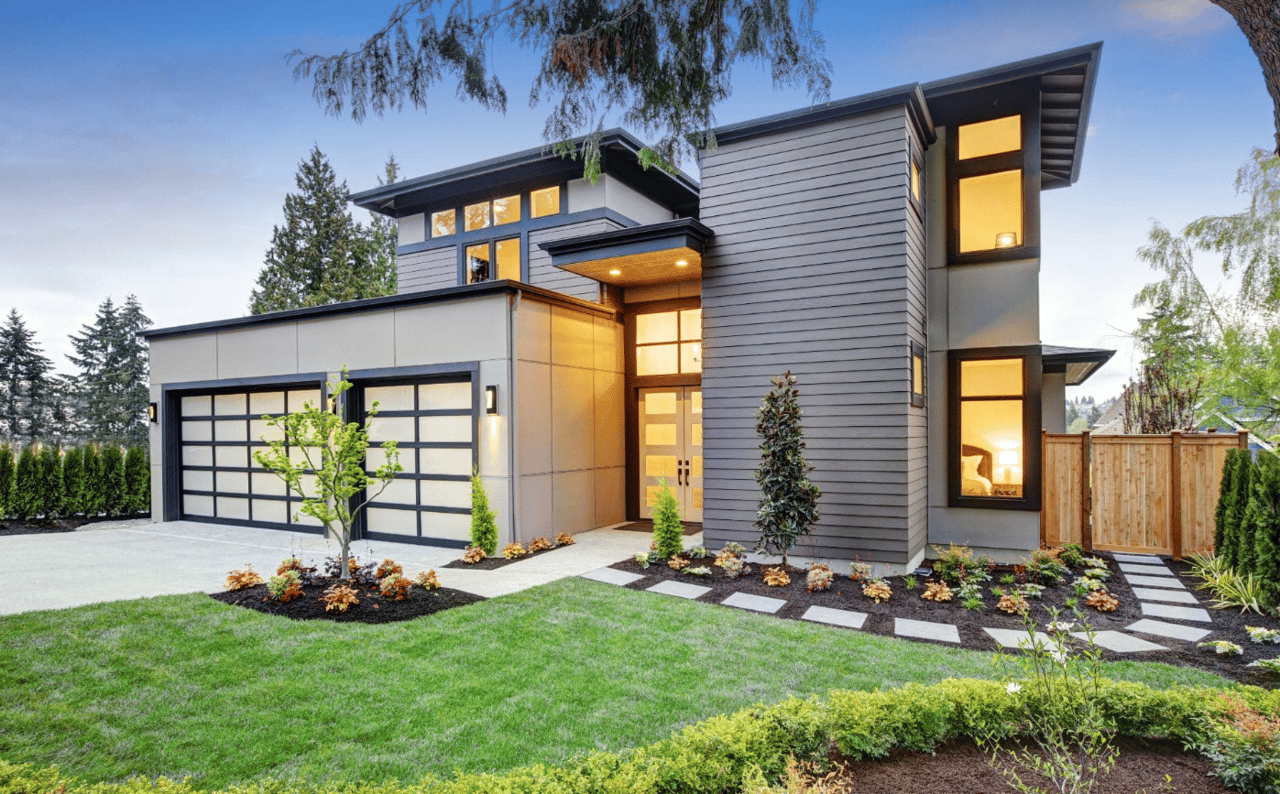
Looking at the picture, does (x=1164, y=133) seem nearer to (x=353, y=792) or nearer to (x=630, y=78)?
(x=630, y=78)

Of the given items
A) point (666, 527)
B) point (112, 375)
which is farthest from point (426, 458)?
point (112, 375)

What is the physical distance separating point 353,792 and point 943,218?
27.5 ft

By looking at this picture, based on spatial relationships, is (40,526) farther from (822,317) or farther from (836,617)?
(822,317)

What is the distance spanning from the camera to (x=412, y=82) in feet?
12.3

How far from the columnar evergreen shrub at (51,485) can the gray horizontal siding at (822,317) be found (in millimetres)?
11995

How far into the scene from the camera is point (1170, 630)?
488 centimetres

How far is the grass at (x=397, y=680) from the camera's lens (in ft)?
9.73

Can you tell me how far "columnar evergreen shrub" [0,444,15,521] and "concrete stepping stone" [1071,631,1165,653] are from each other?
15803 millimetres

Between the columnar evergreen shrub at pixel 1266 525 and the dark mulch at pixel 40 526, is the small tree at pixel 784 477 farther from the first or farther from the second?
the dark mulch at pixel 40 526

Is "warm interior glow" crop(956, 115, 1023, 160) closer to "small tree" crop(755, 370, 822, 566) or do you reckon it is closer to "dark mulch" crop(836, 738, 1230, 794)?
"small tree" crop(755, 370, 822, 566)

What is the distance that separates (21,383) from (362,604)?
34.3m

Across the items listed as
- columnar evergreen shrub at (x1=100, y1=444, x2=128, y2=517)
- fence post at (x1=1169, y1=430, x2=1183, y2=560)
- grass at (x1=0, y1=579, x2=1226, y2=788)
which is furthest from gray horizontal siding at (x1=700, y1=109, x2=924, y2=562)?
columnar evergreen shrub at (x1=100, y1=444, x2=128, y2=517)

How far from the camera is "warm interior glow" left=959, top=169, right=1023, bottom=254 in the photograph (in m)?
7.60

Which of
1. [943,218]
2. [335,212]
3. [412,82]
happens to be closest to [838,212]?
[943,218]
